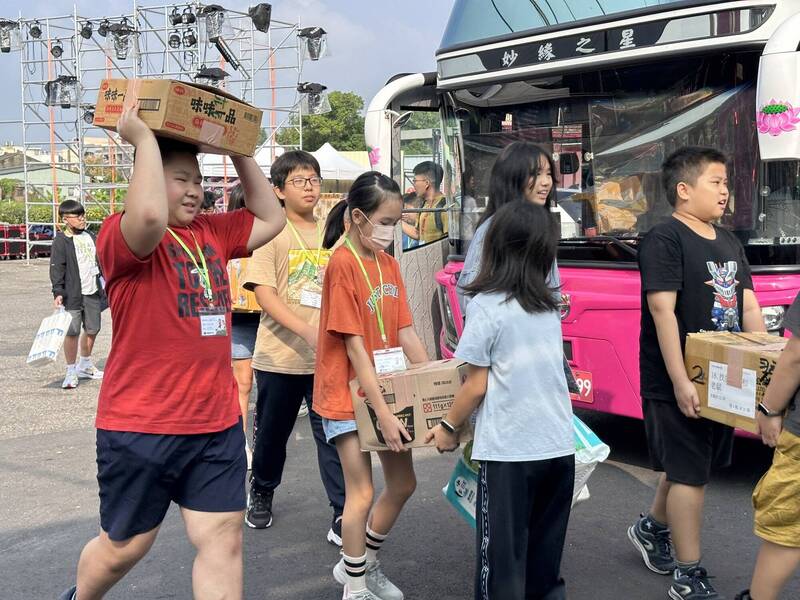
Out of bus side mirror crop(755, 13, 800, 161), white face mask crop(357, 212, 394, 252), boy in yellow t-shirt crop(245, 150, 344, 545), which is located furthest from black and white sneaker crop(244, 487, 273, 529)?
bus side mirror crop(755, 13, 800, 161)

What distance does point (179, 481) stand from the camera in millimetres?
3029

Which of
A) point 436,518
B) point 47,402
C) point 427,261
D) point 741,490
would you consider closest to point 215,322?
point 436,518

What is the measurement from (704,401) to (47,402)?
6.65 metres

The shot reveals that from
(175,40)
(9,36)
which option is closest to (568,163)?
(175,40)

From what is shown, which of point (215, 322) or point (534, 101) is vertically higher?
point (534, 101)

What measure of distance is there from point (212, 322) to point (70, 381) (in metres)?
6.95

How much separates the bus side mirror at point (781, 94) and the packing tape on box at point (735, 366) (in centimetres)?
164

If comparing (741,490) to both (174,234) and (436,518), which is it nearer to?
(436,518)

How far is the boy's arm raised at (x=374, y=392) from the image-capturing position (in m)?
3.47

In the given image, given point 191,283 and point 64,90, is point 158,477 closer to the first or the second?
point 191,283

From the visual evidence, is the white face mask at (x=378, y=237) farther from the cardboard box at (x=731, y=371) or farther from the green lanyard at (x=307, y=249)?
the cardboard box at (x=731, y=371)

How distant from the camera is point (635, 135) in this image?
18.9ft

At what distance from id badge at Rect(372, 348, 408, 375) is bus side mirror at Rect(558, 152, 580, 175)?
2.82 metres

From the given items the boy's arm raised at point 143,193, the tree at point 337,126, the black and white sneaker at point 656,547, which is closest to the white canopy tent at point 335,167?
the black and white sneaker at point 656,547
